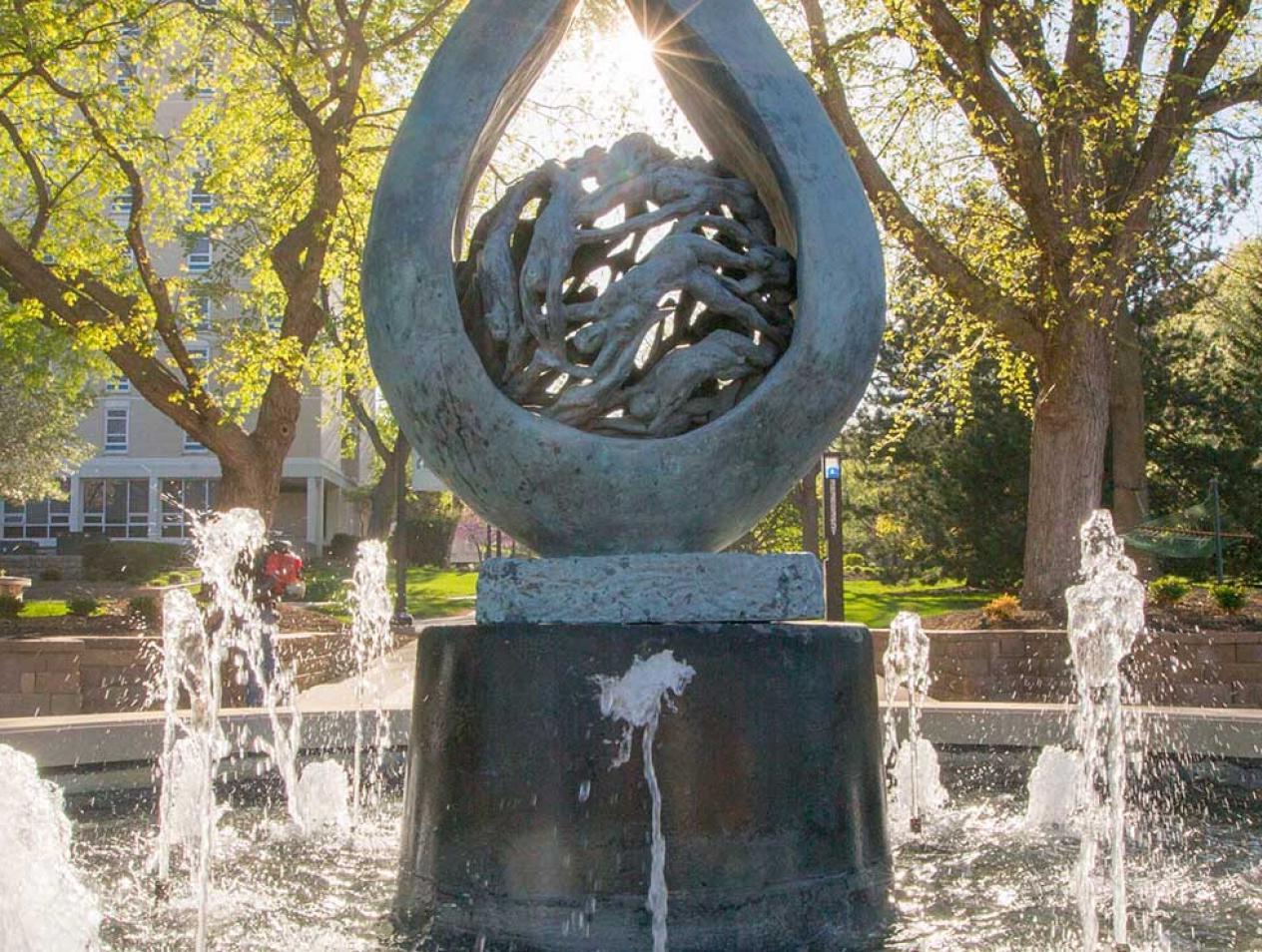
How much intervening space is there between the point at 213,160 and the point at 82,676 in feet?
27.1

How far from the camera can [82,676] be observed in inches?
500

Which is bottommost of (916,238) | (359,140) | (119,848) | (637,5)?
(119,848)

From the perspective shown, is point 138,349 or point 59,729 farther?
point 138,349

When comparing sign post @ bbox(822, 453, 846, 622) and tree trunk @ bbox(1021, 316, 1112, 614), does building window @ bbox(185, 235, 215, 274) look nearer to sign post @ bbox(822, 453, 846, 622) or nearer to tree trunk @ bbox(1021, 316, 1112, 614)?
sign post @ bbox(822, 453, 846, 622)

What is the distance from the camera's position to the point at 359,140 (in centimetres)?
1814

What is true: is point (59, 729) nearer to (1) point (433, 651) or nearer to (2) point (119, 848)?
(2) point (119, 848)

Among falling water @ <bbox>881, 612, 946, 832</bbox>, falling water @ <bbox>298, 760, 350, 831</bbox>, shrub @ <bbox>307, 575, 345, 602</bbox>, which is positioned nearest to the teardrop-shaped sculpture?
falling water @ <bbox>881, 612, 946, 832</bbox>

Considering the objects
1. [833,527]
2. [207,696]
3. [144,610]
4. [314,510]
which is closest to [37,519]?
[314,510]

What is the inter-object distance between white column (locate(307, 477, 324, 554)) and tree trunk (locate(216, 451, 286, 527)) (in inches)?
1210

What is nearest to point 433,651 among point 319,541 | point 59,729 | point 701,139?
point 701,139

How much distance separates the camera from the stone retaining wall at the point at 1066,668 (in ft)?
40.8

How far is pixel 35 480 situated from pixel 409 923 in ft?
124

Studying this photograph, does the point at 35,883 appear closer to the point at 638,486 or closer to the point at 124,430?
the point at 638,486

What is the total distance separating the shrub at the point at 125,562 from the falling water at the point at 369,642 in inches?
515
